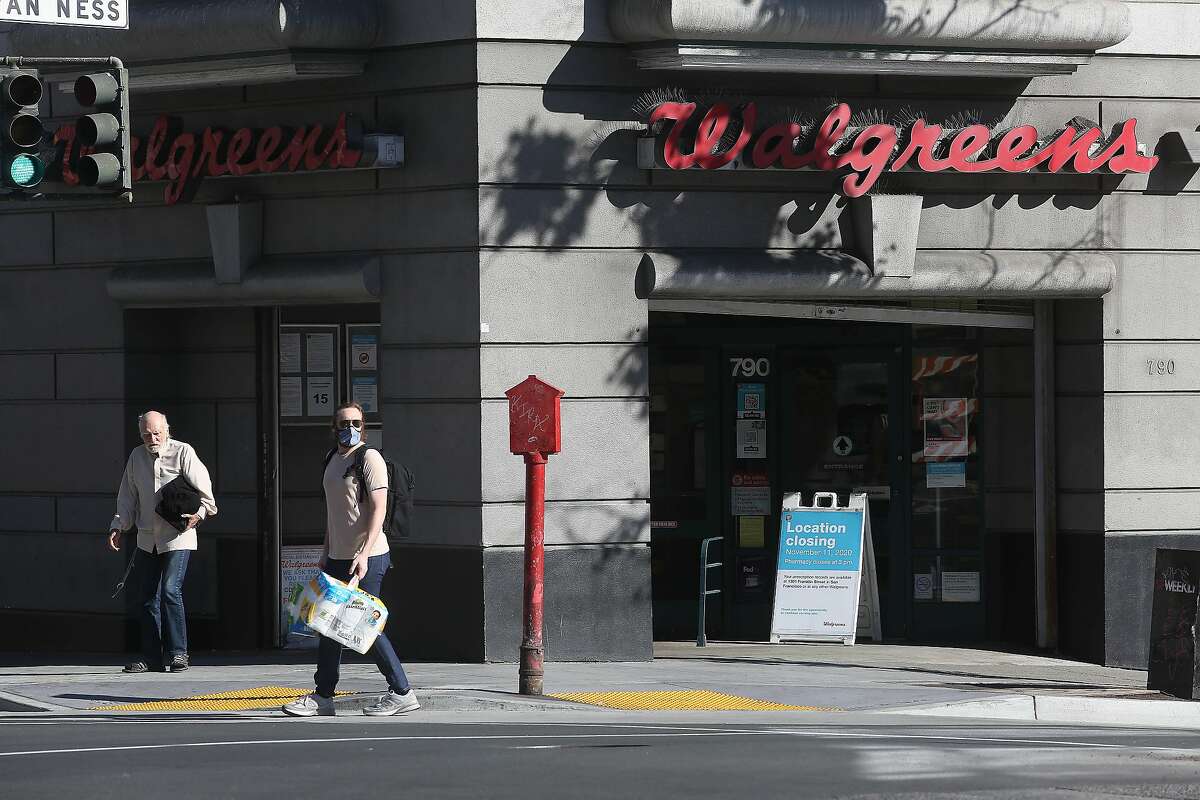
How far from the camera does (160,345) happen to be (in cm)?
1492

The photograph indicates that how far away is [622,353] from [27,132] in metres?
4.80

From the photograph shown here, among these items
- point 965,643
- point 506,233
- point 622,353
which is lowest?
point 965,643

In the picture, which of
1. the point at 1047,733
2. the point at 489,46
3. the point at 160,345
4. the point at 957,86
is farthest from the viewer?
the point at 160,345

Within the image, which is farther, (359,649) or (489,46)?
(489,46)

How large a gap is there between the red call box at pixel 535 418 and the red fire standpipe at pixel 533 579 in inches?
3.6

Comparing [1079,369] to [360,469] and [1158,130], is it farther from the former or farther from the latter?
[360,469]

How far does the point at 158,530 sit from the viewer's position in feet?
41.7

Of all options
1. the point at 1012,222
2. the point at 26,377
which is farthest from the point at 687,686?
the point at 26,377

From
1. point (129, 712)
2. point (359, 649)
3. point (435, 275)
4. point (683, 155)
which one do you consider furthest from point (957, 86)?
point (129, 712)

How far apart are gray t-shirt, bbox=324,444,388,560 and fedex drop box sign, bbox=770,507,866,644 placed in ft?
16.5

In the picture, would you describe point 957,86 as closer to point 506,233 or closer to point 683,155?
point 683,155

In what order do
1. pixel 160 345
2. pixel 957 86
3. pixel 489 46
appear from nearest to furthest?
pixel 489 46
pixel 957 86
pixel 160 345

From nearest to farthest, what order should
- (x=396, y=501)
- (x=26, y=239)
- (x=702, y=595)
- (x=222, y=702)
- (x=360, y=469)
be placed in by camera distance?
(x=360, y=469) → (x=396, y=501) → (x=222, y=702) → (x=702, y=595) → (x=26, y=239)

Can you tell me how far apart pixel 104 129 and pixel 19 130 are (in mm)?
500
